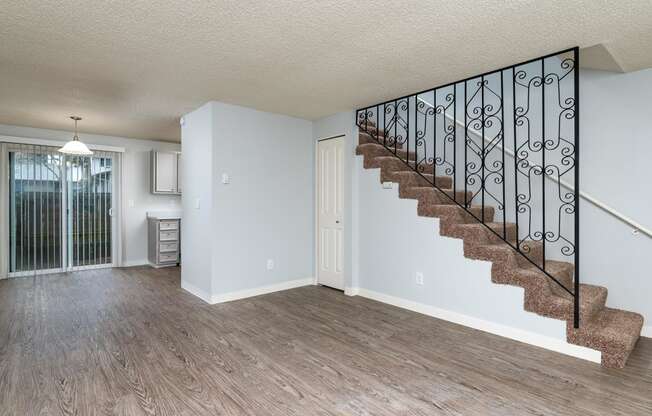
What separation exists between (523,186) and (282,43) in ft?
9.40

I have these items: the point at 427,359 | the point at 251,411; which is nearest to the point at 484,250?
the point at 427,359

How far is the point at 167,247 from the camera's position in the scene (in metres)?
6.42

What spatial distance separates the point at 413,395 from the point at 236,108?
3567 mm

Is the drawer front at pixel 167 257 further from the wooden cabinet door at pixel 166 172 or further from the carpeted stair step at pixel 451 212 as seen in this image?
the carpeted stair step at pixel 451 212

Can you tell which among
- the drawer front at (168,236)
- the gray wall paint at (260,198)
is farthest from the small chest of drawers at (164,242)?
the gray wall paint at (260,198)

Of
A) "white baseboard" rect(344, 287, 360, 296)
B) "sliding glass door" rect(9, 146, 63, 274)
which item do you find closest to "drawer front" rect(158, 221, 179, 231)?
"sliding glass door" rect(9, 146, 63, 274)

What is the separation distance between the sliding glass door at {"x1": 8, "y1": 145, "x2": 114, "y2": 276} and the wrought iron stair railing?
4833mm

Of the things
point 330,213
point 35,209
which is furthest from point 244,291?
point 35,209

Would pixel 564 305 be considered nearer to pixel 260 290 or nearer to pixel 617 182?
pixel 617 182

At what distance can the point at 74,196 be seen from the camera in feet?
19.7

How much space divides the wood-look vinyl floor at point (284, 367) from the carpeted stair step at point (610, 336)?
104 millimetres

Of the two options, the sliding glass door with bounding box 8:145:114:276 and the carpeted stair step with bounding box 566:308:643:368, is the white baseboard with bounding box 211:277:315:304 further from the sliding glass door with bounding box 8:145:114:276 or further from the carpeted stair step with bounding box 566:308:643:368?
the sliding glass door with bounding box 8:145:114:276

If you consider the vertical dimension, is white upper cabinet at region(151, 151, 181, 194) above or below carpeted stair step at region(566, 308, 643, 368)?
above

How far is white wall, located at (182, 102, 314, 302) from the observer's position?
418 cm
